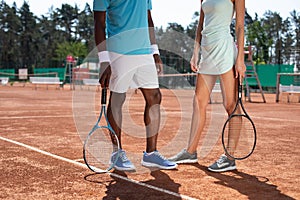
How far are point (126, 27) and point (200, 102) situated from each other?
0.96 metres

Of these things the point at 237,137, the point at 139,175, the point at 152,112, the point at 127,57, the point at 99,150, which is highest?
the point at 127,57

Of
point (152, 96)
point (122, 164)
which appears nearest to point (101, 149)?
point (122, 164)

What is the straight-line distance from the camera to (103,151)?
4.16 meters

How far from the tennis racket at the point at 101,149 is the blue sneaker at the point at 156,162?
11.4 inches

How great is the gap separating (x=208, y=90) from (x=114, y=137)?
0.95 m

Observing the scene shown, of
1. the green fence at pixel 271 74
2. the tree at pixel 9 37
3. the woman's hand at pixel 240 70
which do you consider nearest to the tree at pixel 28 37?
the tree at pixel 9 37

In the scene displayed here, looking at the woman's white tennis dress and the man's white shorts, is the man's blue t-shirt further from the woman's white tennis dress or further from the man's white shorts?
the woman's white tennis dress

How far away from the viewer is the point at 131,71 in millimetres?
3801

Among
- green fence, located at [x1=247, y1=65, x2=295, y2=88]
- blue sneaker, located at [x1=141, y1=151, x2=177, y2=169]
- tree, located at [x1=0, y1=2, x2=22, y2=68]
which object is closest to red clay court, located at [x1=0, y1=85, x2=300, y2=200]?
blue sneaker, located at [x1=141, y1=151, x2=177, y2=169]

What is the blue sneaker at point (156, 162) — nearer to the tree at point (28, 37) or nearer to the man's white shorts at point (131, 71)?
the man's white shorts at point (131, 71)

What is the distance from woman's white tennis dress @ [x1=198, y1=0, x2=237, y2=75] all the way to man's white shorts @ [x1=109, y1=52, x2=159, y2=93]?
1.70 feet

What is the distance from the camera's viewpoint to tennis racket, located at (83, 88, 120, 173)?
12.3ft

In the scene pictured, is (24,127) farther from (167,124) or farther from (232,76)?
(232,76)

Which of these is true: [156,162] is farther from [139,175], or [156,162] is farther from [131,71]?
[131,71]
